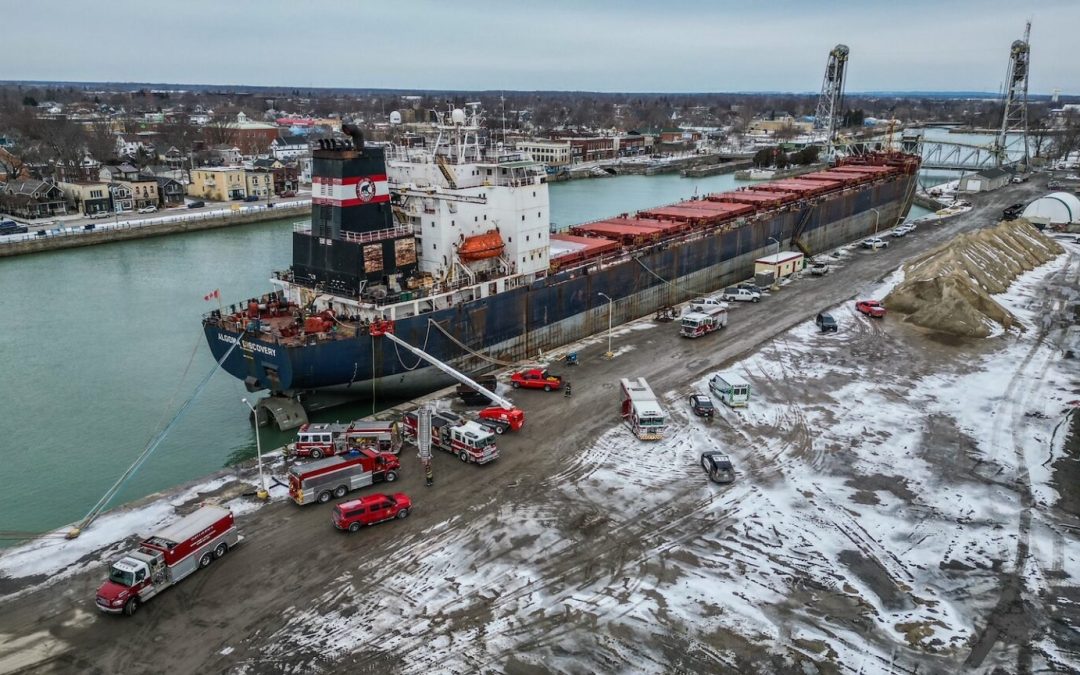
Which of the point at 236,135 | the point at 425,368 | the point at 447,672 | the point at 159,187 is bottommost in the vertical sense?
the point at 447,672

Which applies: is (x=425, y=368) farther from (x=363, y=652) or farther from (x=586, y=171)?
(x=586, y=171)

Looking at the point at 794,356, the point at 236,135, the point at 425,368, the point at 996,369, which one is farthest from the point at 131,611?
the point at 236,135

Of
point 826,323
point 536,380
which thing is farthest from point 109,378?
point 826,323

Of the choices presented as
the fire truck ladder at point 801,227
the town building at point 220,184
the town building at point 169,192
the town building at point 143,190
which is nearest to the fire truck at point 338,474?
the fire truck ladder at point 801,227

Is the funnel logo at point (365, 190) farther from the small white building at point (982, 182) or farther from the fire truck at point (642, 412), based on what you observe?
the small white building at point (982, 182)

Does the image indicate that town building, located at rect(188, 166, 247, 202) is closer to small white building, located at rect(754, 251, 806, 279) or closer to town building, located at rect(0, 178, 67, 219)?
town building, located at rect(0, 178, 67, 219)

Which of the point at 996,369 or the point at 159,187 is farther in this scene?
the point at 159,187

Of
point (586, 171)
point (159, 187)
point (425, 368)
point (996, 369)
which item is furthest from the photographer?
point (586, 171)
